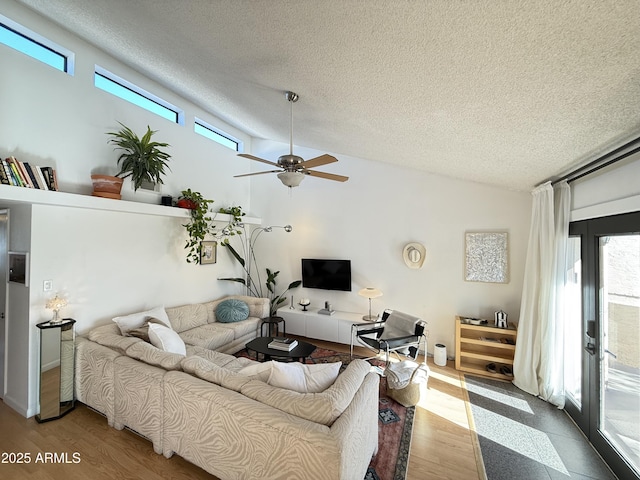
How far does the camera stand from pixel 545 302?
2951 millimetres

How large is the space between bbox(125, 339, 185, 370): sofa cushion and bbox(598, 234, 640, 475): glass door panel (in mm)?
3517

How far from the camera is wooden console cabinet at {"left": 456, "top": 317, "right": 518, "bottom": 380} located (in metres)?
3.46

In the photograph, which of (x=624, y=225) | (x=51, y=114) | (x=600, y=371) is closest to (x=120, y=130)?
(x=51, y=114)

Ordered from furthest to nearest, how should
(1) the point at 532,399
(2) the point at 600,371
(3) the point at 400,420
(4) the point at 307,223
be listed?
(4) the point at 307,223
(1) the point at 532,399
(3) the point at 400,420
(2) the point at 600,371

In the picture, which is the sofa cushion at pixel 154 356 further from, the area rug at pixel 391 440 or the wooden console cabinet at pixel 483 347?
the wooden console cabinet at pixel 483 347

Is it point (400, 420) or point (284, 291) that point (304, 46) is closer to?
point (400, 420)

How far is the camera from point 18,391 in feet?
8.73

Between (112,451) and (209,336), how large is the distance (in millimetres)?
1563

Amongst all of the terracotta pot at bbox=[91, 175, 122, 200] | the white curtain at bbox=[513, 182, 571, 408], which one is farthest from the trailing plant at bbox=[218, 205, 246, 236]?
the white curtain at bbox=[513, 182, 571, 408]

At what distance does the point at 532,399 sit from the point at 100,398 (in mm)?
4634

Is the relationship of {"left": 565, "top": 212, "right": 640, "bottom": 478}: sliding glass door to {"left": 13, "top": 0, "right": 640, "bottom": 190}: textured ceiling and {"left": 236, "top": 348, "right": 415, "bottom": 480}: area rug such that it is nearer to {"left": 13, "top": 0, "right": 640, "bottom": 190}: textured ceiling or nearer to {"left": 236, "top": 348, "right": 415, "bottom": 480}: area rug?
{"left": 13, "top": 0, "right": 640, "bottom": 190}: textured ceiling

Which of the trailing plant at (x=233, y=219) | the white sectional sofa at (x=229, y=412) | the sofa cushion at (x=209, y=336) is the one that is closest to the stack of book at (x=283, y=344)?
the sofa cushion at (x=209, y=336)

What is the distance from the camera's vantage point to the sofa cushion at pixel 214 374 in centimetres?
184

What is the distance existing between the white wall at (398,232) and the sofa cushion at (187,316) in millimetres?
1749
